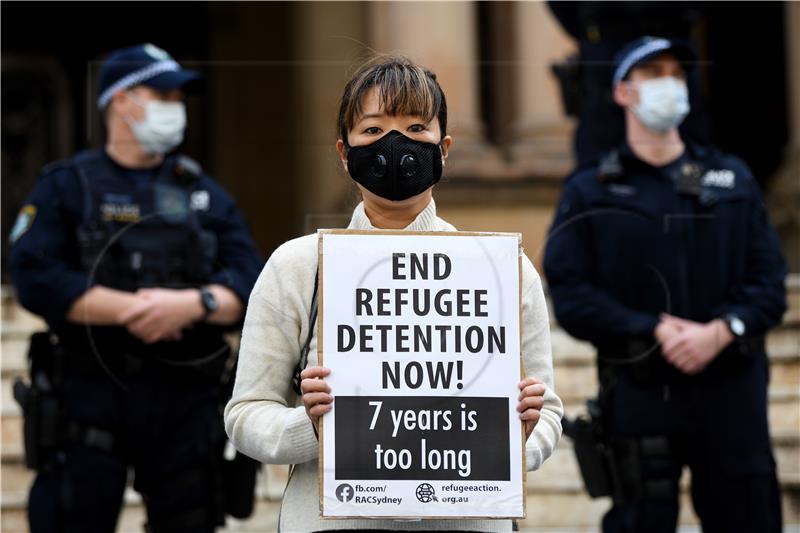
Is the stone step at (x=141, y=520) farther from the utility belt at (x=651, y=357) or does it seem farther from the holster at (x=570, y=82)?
the holster at (x=570, y=82)

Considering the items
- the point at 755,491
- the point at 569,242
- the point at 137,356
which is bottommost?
the point at 755,491

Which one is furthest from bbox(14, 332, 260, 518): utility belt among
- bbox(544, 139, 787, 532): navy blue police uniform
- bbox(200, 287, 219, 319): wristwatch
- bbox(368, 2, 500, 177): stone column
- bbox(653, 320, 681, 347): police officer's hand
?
bbox(368, 2, 500, 177): stone column

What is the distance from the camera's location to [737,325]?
5.17m

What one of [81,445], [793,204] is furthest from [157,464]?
[793,204]

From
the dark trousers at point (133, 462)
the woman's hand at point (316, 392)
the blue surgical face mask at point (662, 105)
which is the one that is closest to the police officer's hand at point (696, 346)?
the blue surgical face mask at point (662, 105)

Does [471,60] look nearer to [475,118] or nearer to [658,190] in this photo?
[475,118]

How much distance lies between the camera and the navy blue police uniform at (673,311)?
5.12 metres

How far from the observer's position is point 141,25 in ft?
45.0

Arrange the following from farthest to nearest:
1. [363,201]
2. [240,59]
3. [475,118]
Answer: [240,59] < [475,118] < [363,201]

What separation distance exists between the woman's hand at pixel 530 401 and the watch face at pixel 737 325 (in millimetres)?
2427

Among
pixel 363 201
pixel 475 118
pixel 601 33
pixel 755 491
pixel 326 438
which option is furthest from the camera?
pixel 475 118

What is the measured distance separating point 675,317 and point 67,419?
203cm

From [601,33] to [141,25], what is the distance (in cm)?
816

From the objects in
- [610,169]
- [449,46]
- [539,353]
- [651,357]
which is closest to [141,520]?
[651,357]
